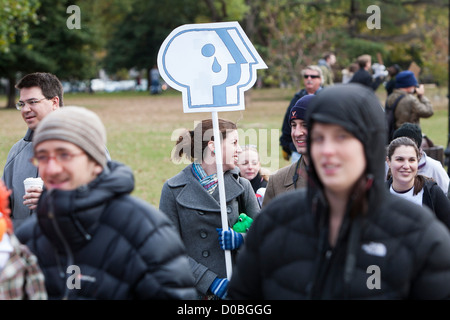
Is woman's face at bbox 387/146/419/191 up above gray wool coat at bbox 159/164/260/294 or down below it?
above

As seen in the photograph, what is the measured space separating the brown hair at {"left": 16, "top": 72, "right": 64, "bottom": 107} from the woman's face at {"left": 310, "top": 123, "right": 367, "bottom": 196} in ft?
10.0

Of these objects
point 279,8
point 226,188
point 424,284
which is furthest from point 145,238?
point 279,8

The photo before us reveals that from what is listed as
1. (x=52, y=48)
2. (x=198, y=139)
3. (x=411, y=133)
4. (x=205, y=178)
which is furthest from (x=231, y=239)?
(x=52, y=48)

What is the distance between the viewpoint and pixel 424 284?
8.23 ft

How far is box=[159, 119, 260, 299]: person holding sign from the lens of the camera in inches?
186

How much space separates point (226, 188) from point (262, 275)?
2256mm

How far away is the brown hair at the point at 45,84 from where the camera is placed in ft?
16.6

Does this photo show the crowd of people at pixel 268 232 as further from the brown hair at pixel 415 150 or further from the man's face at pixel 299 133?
the brown hair at pixel 415 150

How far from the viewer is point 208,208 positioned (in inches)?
191

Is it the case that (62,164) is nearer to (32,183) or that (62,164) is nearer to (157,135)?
(32,183)

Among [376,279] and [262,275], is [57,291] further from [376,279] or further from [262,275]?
[376,279]

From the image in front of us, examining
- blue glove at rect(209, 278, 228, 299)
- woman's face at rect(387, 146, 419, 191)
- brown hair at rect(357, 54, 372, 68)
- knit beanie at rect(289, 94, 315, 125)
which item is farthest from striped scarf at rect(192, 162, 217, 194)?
brown hair at rect(357, 54, 372, 68)

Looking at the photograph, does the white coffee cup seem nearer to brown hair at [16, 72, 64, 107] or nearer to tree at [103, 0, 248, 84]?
brown hair at [16, 72, 64, 107]

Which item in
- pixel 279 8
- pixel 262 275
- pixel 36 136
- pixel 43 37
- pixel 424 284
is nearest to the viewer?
pixel 424 284
